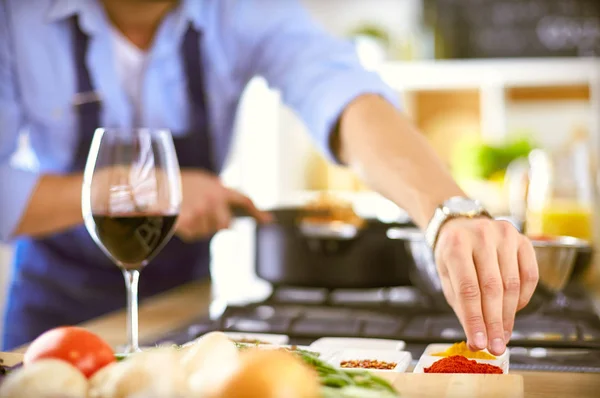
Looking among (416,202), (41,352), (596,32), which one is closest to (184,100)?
(416,202)

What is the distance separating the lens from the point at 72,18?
1.67 metres

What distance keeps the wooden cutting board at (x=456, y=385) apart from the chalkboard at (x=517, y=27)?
385 cm

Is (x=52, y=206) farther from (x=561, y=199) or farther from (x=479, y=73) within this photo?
(x=479, y=73)

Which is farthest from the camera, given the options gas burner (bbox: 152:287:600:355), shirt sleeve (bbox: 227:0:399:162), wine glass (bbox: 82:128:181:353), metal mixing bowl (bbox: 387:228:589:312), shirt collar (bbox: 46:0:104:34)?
shirt collar (bbox: 46:0:104:34)

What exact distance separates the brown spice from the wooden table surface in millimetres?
131

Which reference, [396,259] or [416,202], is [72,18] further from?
[416,202]

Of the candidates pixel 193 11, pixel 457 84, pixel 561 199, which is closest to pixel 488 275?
pixel 193 11

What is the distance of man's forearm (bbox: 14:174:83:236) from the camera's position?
4.87ft

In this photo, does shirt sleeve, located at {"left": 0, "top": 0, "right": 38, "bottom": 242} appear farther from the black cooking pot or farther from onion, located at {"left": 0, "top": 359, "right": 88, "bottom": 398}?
onion, located at {"left": 0, "top": 359, "right": 88, "bottom": 398}

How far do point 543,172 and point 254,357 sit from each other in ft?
5.86

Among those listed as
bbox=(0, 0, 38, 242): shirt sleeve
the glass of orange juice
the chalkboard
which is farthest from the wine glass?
the chalkboard

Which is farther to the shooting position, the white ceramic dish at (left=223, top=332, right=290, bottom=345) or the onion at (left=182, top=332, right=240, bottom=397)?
the white ceramic dish at (left=223, top=332, right=290, bottom=345)

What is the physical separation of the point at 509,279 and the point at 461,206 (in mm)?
116

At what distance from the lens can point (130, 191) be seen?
91 centimetres
